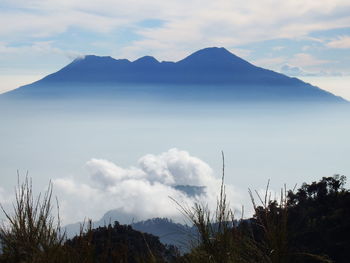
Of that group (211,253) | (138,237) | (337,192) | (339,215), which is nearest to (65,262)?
(211,253)

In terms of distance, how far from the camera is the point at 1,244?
8.78 metres

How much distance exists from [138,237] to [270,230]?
3745 centimetres

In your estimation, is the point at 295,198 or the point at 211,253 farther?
the point at 295,198

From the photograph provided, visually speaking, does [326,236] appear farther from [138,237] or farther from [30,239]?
[30,239]

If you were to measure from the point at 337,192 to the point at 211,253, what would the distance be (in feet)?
94.2

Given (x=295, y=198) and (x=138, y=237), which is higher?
(x=295, y=198)

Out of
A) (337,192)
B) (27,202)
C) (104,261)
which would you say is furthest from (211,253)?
(337,192)

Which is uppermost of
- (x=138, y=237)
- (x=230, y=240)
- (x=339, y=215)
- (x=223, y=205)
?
(x=223, y=205)

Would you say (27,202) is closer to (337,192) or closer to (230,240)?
(230,240)

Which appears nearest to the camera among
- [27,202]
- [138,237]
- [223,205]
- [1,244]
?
[223,205]

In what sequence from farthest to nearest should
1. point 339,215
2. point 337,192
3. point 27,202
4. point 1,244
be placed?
point 337,192 → point 339,215 → point 1,244 → point 27,202

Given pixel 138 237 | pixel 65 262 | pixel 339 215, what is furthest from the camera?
pixel 138 237

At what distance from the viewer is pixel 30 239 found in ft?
27.6

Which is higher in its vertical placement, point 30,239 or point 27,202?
point 27,202
